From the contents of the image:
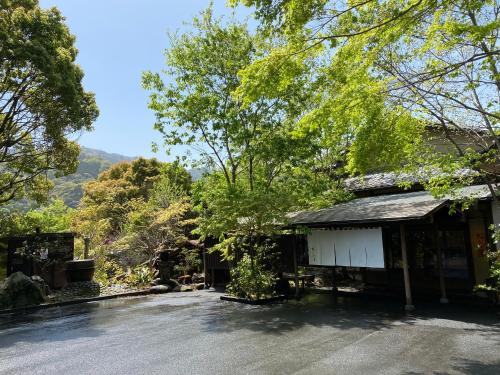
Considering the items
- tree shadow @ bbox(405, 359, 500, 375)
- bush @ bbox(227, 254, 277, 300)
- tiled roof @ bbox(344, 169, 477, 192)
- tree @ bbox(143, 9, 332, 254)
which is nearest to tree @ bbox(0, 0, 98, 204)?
tree @ bbox(143, 9, 332, 254)

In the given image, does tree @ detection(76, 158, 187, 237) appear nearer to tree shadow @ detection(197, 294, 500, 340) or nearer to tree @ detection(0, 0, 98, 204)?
tree @ detection(0, 0, 98, 204)

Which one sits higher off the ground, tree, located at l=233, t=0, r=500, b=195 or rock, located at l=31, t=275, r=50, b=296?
tree, located at l=233, t=0, r=500, b=195

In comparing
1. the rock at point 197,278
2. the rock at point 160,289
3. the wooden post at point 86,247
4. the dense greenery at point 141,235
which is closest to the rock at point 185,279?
the rock at point 197,278

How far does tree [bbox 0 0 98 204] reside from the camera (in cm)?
1263

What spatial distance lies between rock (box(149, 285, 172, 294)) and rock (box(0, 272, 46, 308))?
428 centimetres

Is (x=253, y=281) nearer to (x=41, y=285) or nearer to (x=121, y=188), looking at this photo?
(x=41, y=285)

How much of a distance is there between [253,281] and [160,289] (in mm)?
5781

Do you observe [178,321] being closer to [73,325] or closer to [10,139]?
[73,325]

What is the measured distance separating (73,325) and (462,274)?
1155cm

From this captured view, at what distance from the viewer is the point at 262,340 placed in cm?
774

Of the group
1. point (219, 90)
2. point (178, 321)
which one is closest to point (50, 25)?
point (219, 90)

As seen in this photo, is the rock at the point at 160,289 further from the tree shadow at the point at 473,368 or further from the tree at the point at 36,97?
the tree shadow at the point at 473,368

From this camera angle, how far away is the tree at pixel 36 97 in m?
12.6

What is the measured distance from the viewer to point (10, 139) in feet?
47.9
